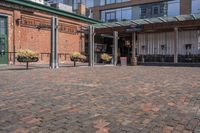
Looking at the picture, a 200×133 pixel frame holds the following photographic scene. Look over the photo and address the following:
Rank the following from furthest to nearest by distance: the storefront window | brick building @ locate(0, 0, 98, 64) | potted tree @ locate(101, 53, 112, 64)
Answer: the storefront window → potted tree @ locate(101, 53, 112, 64) → brick building @ locate(0, 0, 98, 64)

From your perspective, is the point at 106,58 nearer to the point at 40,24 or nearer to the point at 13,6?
the point at 40,24

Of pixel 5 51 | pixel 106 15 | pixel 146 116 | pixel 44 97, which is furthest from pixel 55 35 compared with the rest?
pixel 106 15

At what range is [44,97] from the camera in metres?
7.39

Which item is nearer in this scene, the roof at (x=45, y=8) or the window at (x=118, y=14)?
the roof at (x=45, y=8)

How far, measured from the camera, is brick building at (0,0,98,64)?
2616 centimetres

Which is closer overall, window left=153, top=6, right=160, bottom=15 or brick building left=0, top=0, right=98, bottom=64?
brick building left=0, top=0, right=98, bottom=64

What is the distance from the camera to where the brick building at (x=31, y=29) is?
26156mm

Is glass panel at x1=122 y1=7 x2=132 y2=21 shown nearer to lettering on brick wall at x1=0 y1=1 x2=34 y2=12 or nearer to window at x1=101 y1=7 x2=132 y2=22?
window at x1=101 y1=7 x2=132 y2=22

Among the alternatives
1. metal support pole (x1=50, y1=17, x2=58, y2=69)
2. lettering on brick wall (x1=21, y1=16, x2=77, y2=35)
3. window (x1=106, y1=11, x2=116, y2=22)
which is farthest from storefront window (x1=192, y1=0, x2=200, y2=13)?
metal support pole (x1=50, y1=17, x2=58, y2=69)

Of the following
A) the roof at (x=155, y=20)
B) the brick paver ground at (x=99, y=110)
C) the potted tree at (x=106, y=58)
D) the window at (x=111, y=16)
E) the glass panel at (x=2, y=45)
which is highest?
the window at (x=111, y=16)

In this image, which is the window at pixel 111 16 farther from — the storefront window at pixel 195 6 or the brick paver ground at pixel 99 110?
the brick paver ground at pixel 99 110

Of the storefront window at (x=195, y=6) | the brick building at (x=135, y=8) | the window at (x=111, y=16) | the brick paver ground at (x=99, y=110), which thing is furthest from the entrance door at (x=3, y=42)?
the storefront window at (x=195, y=6)

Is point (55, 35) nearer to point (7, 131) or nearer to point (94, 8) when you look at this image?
point (7, 131)

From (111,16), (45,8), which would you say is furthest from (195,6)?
(45,8)
